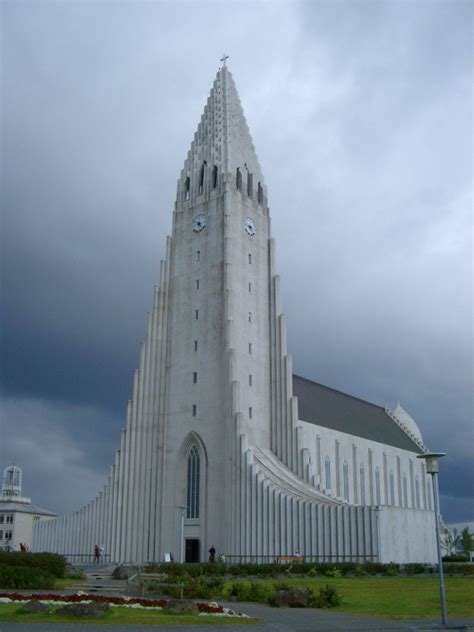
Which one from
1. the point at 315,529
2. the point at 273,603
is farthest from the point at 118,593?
the point at 315,529

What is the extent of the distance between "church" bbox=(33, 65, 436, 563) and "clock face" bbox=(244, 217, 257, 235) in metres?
0.12

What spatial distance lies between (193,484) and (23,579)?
28.0 meters

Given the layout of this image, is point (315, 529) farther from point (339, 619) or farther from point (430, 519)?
point (339, 619)

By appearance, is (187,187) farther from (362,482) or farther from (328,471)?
(362,482)

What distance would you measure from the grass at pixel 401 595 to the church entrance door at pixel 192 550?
17.9 metres

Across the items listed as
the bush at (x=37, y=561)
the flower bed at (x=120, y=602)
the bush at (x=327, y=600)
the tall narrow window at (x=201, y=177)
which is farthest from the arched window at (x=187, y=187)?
the flower bed at (x=120, y=602)

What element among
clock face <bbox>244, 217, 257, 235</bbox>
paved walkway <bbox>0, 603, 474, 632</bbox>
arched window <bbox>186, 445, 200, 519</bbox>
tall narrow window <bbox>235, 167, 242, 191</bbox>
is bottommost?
paved walkway <bbox>0, 603, 474, 632</bbox>

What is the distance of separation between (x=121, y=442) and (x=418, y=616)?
41.0 meters

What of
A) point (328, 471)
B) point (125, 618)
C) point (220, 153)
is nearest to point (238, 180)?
point (220, 153)

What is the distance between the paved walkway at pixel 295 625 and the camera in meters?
15.0

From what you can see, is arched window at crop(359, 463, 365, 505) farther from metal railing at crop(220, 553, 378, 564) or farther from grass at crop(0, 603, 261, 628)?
grass at crop(0, 603, 261, 628)

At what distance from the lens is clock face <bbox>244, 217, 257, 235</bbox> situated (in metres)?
60.7

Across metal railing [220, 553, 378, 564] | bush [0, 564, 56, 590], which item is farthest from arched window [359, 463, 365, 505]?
bush [0, 564, 56, 590]

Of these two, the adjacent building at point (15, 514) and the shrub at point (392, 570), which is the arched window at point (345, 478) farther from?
the adjacent building at point (15, 514)
